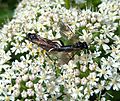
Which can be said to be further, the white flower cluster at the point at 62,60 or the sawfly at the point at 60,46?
the sawfly at the point at 60,46

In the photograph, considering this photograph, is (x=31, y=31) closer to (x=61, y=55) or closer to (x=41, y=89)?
(x=61, y=55)

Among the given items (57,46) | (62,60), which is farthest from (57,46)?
(62,60)

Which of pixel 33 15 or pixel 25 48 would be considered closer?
pixel 25 48

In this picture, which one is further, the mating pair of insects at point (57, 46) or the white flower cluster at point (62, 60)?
the mating pair of insects at point (57, 46)

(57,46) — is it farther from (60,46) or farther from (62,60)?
(62,60)

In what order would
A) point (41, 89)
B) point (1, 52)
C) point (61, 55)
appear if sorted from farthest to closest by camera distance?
point (1, 52), point (61, 55), point (41, 89)

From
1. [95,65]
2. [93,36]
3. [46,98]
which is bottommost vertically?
[46,98]

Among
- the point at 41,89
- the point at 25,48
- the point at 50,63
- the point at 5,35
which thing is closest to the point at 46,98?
the point at 41,89

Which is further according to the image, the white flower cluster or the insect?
the insect

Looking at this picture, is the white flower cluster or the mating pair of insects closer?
the white flower cluster
